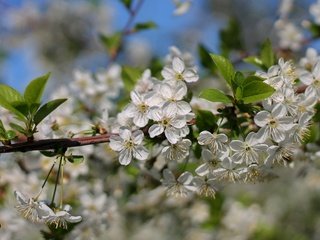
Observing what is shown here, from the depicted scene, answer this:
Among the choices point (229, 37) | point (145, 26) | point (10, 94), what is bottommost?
point (229, 37)

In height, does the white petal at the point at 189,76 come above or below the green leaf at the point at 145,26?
above

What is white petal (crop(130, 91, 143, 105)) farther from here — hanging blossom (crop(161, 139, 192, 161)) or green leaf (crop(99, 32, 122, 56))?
green leaf (crop(99, 32, 122, 56))

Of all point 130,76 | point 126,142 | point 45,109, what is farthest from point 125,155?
point 130,76

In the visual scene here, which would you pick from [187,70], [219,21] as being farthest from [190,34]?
[187,70]

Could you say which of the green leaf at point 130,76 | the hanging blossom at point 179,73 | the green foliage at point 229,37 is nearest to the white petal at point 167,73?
the hanging blossom at point 179,73

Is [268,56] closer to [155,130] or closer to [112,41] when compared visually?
[155,130]

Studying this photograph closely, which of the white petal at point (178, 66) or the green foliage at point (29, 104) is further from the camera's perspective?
the white petal at point (178, 66)

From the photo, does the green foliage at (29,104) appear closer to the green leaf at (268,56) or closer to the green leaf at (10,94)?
the green leaf at (10,94)
